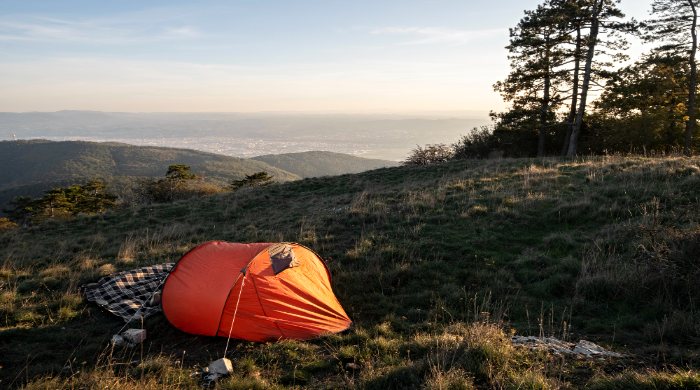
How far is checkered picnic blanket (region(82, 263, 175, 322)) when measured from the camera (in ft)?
22.1

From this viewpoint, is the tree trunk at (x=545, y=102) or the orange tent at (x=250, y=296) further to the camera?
the tree trunk at (x=545, y=102)

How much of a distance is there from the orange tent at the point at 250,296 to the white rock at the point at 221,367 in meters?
0.79

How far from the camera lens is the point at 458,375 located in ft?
12.5

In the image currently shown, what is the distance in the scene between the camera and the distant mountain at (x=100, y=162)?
13062 cm

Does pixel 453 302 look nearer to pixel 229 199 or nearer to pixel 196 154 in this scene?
pixel 229 199

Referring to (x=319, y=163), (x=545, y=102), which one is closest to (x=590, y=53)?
(x=545, y=102)

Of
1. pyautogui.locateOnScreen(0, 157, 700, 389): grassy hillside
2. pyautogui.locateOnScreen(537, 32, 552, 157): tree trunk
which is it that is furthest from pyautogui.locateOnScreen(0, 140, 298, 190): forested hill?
pyautogui.locateOnScreen(0, 157, 700, 389): grassy hillside

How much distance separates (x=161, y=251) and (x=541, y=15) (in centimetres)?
2160

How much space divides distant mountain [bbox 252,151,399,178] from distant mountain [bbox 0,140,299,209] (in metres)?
8.92

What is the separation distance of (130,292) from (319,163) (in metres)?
165

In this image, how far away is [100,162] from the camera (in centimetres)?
14462

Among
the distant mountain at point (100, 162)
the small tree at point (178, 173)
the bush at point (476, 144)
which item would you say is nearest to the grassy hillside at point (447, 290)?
the bush at point (476, 144)

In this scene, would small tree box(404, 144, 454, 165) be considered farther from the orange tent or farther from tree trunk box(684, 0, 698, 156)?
the orange tent

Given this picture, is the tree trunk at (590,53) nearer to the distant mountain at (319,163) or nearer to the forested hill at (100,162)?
the forested hill at (100,162)
